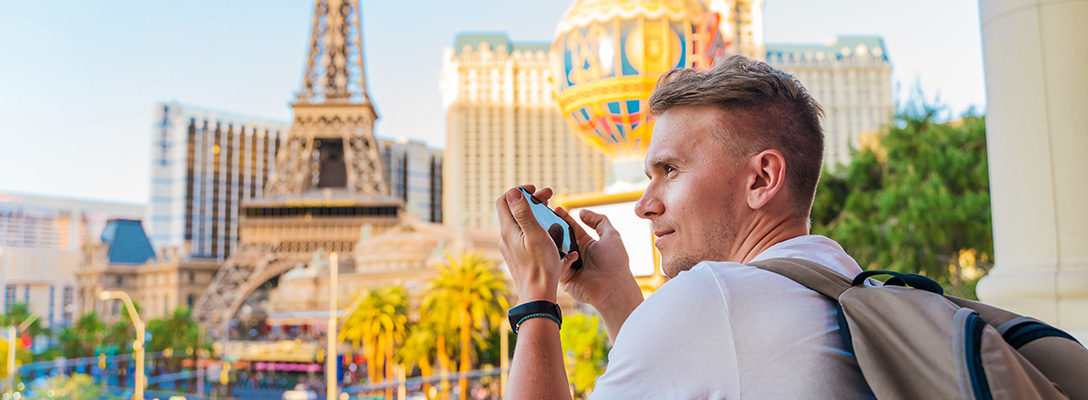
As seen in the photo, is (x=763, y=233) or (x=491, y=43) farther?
(x=491, y=43)

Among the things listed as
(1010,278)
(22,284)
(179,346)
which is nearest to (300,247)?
(179,346)

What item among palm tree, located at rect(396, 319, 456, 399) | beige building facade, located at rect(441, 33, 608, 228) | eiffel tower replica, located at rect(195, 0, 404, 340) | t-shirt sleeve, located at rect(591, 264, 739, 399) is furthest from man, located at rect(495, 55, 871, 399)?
beige building facade, located at rect(441, 33, 608, 228)

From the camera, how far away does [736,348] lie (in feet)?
4.18

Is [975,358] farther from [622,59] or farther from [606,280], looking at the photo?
[622,59]

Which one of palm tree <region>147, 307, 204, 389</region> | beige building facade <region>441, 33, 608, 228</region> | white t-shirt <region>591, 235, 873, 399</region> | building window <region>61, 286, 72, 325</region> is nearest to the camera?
white t-shirt <region>591, 235, 873, 399</region>

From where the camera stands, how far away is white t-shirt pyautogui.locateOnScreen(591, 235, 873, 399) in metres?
1.26

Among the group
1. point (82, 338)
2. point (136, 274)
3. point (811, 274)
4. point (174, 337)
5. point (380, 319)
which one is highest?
point (811, 274)

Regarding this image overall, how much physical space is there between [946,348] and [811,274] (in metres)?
0.27

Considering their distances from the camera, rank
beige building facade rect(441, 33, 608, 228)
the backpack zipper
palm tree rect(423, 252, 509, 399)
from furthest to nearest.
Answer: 1. beige building facade rect(441, 33, 608, 228)
2. palm tree rect(423, 252, 509, 399)
3. the backpack zipper

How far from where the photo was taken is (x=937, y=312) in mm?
1139

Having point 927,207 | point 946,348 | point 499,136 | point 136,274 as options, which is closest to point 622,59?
point 946,348

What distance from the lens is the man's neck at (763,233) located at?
A: 169 centimetres

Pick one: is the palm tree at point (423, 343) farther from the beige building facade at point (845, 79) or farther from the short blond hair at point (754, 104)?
the beige building facade at point (845, 79)

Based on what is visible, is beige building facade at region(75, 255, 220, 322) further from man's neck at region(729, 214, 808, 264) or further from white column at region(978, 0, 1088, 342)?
man's neck at region(729, 214, 808, 264)
